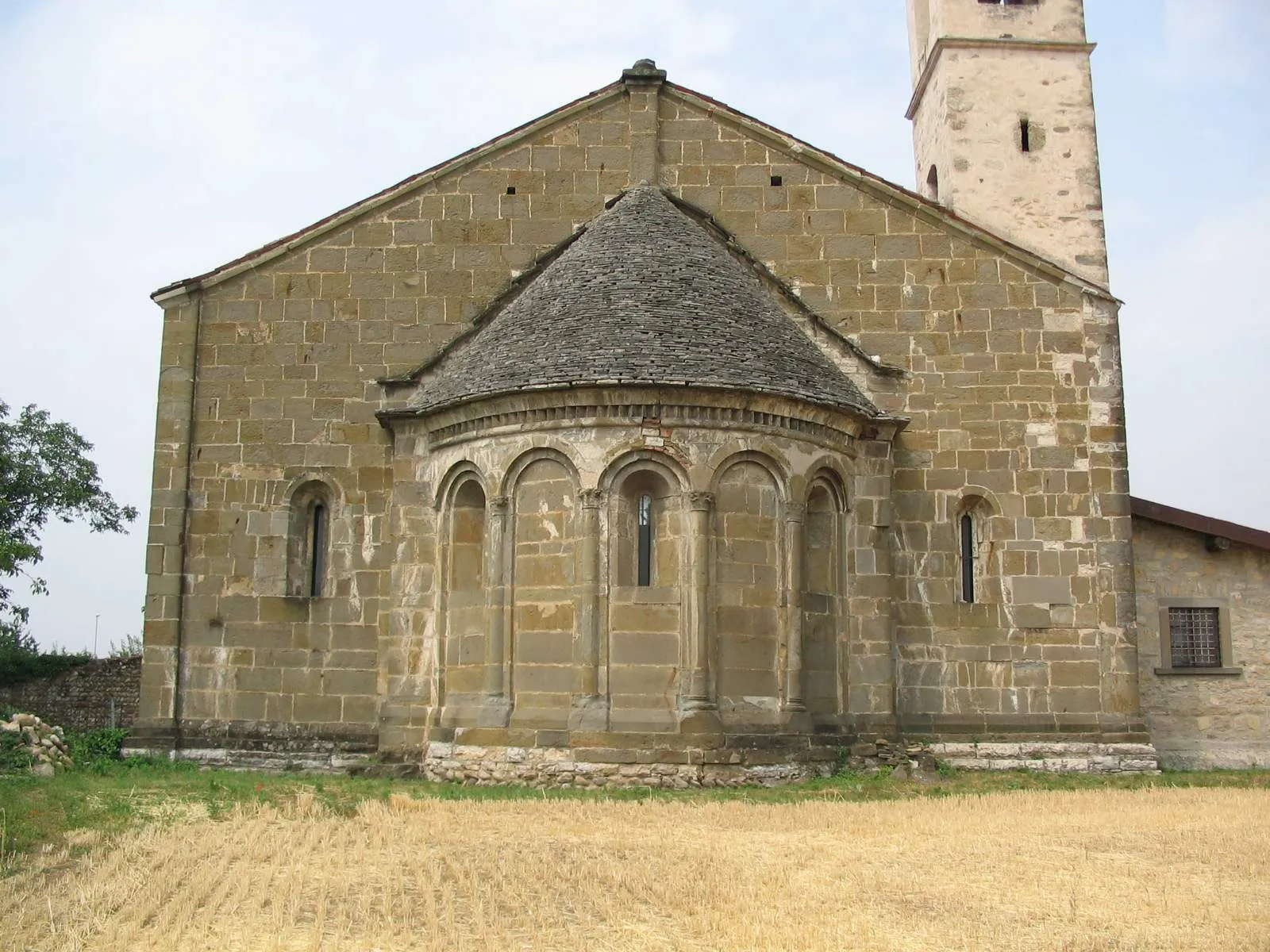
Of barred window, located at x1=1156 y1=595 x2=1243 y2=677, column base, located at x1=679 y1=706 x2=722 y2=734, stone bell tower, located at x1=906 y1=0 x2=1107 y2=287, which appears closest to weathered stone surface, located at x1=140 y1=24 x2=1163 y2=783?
column base, located at x1=679 y1=706 x2=722 y2=734

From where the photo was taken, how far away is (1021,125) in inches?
893

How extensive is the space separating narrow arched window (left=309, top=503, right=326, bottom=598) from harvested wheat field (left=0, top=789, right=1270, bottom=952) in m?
5.42

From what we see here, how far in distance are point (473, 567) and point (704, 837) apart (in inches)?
247

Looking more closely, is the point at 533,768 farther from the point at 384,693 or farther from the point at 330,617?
the point at 330,617

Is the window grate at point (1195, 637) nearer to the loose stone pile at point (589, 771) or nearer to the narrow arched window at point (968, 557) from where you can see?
the narrow arched window at point (968, 557)

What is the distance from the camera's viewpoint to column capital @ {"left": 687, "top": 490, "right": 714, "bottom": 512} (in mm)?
16781

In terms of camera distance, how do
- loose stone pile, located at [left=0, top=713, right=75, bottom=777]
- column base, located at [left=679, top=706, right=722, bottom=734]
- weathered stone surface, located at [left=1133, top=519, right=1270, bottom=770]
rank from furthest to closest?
weathered stone surface, located at [left=1133, top=519, right=1270, bottom=770] < loose stone pile, located at [left=0, top=713, right=75, bottom=777] < column base, located at [left=679, top=706, right=722, bottom=734]

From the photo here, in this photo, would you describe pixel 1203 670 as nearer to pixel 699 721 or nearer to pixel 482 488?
pixel 699 721

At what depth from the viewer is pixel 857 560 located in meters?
18.4

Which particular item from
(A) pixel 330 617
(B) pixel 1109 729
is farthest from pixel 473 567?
(B) pixel 1109 729

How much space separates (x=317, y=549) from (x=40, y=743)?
14.0 feet

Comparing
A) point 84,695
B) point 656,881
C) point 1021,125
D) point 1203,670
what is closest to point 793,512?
point 656,881

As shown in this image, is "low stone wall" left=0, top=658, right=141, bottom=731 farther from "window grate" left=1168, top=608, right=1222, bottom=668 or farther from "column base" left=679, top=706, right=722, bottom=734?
"window grate" left=1168, top=608, right=1222, bottom=668

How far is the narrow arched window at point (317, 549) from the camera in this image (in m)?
19.6
